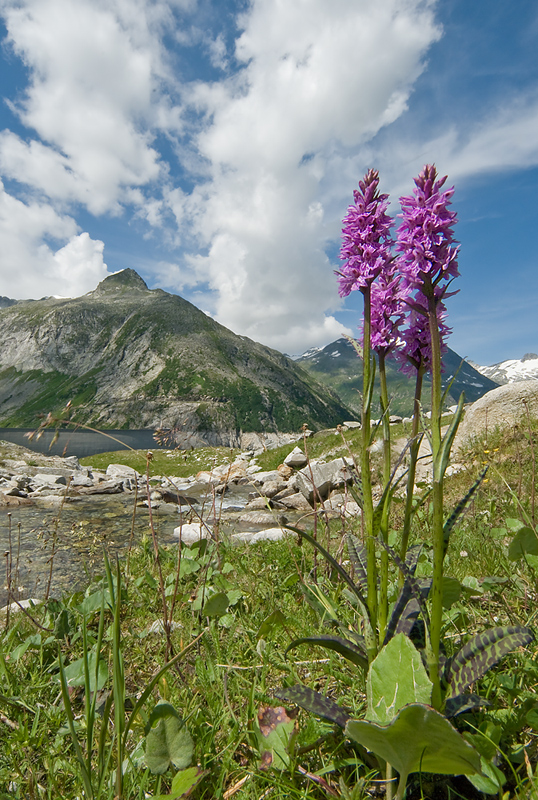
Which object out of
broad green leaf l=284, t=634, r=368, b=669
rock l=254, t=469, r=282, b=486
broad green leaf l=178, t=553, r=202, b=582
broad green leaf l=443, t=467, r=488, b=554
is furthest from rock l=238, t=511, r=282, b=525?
broad green leaf l=443, t=467, r=488, b=554

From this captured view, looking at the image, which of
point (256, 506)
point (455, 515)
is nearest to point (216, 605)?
point (455, 515)

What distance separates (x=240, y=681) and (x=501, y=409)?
1088 cm

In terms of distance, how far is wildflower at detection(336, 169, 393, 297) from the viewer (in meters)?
2.38

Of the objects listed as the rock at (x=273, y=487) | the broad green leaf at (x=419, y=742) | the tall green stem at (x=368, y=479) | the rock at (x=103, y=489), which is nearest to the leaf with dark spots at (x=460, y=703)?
the broad green leaf at (x=419, y=742)

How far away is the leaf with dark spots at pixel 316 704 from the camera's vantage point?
65.6 inches

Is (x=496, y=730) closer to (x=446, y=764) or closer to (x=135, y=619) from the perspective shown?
(x=446, y=764)

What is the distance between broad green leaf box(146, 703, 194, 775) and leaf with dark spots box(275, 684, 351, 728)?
471 mm

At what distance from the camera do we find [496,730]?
1610mm

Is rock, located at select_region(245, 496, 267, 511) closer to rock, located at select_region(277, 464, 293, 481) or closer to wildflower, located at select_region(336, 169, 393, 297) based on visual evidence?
rock, located at select_region(277, 464, 293, 481)

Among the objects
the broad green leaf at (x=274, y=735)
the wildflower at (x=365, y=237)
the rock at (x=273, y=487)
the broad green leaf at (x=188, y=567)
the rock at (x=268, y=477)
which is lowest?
the rock at (x=273, y=487)

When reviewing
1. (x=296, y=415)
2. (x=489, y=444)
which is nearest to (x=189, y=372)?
(x=296, y=415)

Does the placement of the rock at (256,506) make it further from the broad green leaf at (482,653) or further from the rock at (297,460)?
the broad green leaf at (482,653)

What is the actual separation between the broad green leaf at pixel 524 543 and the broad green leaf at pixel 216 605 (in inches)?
88.9

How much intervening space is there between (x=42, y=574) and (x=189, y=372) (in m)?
178
